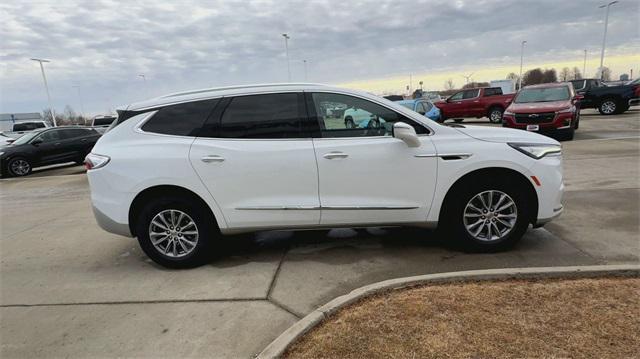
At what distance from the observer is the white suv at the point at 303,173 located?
4191 mm

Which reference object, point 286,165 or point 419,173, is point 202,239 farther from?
point 419,173

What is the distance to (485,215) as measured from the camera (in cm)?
432

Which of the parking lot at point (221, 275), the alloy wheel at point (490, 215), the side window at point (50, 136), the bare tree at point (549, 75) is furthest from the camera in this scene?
the bare tree at point (549, 75)

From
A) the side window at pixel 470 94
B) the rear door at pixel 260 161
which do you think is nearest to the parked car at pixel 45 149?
the rear door at pixel 260 161

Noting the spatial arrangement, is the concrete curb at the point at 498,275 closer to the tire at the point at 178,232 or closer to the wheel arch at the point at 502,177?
the wheel arch at the point at 502,177

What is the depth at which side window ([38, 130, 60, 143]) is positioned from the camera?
15.0 m

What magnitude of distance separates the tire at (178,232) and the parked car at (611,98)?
2206 cm

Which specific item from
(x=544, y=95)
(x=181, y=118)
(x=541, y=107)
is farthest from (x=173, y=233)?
(x=544, y=95)

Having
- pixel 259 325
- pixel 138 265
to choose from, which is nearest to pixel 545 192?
pixel 259 325

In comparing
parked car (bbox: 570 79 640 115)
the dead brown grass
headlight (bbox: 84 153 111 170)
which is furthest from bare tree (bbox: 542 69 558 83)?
headlight (bbox: 84 153 111 170)

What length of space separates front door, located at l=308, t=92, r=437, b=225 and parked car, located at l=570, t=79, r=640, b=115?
20.8 meters

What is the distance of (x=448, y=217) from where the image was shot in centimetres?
434

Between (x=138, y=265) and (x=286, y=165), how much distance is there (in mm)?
2086

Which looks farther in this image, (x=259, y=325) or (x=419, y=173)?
(x=419, y=173)
